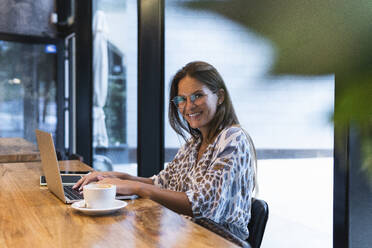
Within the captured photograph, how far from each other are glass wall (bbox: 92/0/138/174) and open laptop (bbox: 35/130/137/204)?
7.88 feet

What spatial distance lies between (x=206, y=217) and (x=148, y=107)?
197cm

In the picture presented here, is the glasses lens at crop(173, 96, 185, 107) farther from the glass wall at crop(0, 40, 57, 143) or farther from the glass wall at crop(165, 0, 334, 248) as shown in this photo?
the glass wall at crop(0, 40, 57, 143)

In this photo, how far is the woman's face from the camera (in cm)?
190

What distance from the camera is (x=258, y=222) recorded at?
60.5 inches

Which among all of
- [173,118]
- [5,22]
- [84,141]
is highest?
[5,22]

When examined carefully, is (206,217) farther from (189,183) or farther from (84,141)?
(84,141)

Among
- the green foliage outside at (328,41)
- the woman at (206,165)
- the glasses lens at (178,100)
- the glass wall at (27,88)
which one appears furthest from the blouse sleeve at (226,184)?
the glass wall at (27,88)

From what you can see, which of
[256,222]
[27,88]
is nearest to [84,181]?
Result: [256,222]

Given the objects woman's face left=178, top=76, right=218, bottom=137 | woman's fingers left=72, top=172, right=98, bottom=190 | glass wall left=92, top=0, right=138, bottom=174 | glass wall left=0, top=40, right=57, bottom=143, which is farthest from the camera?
glass wall left=0, top=40, right=57, bottom=143

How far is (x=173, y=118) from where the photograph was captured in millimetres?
2184

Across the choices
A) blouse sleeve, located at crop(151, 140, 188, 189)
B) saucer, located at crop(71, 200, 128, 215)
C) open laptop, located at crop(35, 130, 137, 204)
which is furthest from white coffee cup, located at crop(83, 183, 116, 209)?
blouse sleeve, located at crop(151, 140, 188, 189)

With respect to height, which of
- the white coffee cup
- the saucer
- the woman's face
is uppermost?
the woman's face

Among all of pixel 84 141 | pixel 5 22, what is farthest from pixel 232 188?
pixel 5 22

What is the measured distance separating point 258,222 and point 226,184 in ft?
0.60
